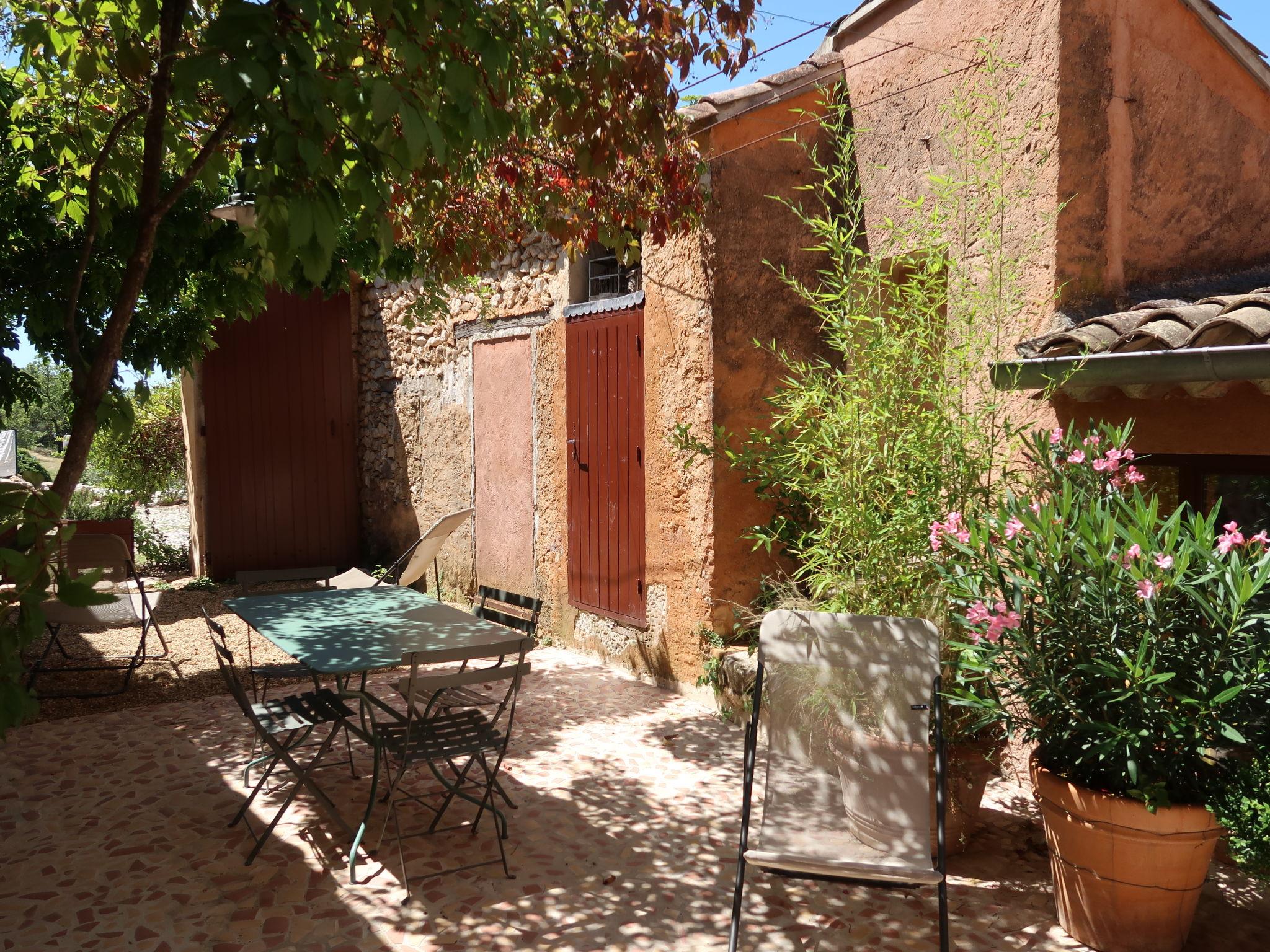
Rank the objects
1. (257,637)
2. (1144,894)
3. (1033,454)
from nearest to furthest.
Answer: (1144,894) < (1033,454) < (257,637)

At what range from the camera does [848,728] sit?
11.6 ft

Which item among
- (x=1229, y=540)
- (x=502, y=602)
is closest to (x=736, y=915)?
(x=1229, y=540)

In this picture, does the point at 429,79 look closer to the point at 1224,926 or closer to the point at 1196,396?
the point at 1196,396

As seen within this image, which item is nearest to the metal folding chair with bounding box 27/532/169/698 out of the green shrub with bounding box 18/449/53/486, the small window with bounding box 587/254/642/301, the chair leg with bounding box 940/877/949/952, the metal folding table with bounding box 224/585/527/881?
the metal folding table with bounding box 224/585/527/881

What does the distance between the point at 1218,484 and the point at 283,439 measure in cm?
883

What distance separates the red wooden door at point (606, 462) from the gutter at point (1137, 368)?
2.61 m

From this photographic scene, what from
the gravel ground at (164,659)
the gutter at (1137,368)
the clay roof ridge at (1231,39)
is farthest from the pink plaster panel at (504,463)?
the clay roof ridge at (1231,39)

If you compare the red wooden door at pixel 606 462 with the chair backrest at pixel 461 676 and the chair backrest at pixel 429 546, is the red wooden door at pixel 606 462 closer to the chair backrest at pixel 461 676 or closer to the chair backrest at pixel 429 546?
the chair backrest at pixel 429 546

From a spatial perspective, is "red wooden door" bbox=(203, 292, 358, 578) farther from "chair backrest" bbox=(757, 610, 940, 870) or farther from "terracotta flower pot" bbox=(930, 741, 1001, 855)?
"terracotta flower pot" bbox=(930, 741, 1001, 855)

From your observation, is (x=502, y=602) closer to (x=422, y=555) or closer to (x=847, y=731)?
(x=847, y=731)

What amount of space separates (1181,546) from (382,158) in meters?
2.47

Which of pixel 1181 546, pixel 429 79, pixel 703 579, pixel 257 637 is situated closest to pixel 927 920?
pixel 1181 546

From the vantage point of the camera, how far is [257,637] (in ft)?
25.2

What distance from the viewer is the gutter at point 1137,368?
3.03m
